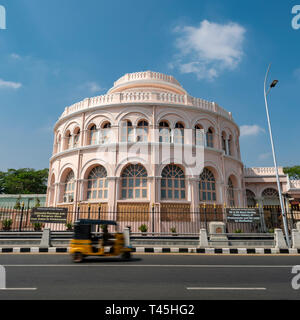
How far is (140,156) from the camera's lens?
17.4 meters

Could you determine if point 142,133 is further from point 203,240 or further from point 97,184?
point 203,240

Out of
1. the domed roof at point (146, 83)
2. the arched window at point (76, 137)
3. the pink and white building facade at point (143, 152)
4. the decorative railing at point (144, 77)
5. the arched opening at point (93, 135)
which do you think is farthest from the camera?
the decorative railing at point (144, 77)

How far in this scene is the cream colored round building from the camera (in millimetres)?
17141

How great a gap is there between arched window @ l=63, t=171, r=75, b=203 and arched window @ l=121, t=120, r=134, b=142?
5.66 metres

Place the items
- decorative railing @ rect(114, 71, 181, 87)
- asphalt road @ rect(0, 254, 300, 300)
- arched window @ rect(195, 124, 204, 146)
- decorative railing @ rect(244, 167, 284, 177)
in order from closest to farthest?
1. asphalt road @ rect(0, 254, 300, 300)
2. arched window @ rect(195, 124, 204, 146)
3. decorative railing @ rect(114, 71, 181, 87)
4. decorative railing @ rect(244, 167, 284, 177)

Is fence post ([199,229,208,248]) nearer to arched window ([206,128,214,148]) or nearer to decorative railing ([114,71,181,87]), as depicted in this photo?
arched window ([206,128,214,148])

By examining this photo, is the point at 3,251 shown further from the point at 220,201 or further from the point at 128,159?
the point at 220,201

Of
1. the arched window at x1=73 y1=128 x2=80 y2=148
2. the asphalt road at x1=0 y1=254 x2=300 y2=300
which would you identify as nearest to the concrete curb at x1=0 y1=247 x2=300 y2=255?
the asphalt road at x1=0 y1=254 x2=300 y2=300

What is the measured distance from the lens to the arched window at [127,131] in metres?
18.4

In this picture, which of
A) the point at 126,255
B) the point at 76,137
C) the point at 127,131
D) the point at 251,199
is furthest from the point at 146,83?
the point at 126,255

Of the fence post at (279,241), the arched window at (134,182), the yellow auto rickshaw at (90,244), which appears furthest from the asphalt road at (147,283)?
the arched window at (134,182)

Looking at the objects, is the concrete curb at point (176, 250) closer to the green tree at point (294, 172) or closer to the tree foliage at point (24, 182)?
the tree foliage at point (24, 182)

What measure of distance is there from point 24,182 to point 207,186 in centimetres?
3468

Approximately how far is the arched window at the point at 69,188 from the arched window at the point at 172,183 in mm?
7658
